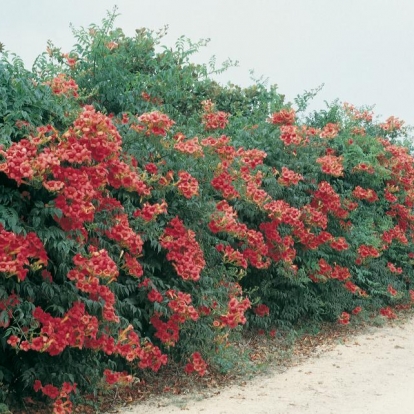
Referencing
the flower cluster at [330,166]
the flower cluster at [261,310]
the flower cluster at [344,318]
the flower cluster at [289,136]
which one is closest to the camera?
the flower cluster at [261,310]

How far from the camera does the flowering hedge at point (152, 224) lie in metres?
4.88

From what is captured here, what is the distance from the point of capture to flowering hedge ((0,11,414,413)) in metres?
4.88

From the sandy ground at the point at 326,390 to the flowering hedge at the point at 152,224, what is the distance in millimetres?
465

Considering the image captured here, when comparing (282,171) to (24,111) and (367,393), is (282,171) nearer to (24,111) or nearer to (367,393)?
(367,393)

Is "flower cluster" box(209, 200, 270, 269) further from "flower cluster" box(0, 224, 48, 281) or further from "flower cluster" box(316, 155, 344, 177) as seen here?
"flower cluster" box(0, 224, 48, 281)

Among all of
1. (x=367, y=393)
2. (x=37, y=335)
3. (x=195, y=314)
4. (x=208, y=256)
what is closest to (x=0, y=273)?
(x=37, y=335)

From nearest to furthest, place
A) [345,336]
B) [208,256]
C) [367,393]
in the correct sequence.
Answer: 1. [367,393]
2. [208,256]
3. [345,336]

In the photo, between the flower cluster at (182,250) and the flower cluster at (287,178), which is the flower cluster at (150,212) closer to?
the flower cluster at (182,250)

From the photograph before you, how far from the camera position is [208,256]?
6969 millimetres

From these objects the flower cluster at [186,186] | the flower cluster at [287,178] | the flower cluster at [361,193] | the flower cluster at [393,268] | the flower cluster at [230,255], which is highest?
the flower cluster at [287,178]

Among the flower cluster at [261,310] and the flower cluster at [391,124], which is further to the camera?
the flower cluster at [391,124]

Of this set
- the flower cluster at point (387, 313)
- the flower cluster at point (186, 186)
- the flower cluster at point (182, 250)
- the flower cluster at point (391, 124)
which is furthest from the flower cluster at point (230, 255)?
the flower cluster at point (391, 124)

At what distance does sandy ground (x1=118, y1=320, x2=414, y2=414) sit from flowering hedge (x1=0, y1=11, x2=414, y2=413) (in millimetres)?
465

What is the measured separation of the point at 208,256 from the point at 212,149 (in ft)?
3.93
